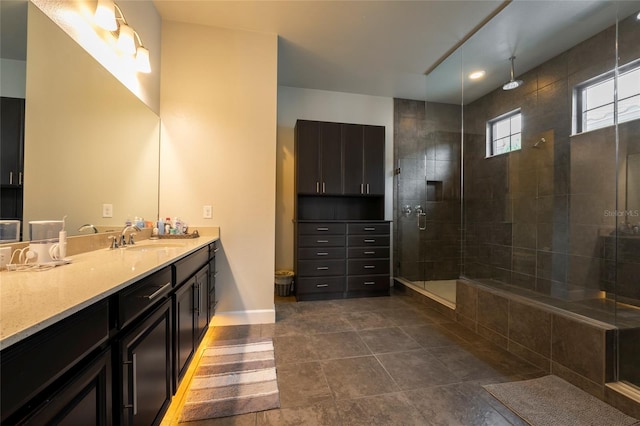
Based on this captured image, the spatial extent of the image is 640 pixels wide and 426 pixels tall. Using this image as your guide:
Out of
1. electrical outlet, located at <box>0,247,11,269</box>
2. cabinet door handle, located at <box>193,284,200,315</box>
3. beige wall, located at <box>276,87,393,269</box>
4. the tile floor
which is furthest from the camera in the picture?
beige wall, located at <box>276,87,393,269</box>

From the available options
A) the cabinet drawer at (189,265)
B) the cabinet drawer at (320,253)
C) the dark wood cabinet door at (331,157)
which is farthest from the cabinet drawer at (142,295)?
the dark wood cabinet door at (331,157)

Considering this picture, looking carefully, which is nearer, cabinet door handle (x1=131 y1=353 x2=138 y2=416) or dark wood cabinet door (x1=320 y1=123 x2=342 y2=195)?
cabinet door handle (x1=131 y1=353 x2=138 y2=416)

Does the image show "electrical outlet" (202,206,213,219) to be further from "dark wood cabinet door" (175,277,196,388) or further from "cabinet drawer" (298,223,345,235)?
"cabinet drawer" (298,223,345,235)

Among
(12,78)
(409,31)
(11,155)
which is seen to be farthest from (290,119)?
(11,155)

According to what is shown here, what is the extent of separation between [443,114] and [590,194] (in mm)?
1949

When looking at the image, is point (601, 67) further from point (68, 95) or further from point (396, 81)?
point (68, 95)

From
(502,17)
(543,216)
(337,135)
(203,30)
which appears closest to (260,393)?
(337,135)

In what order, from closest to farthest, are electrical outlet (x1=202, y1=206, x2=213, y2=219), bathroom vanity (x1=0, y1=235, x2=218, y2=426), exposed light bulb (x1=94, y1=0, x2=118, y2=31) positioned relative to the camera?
bathroom vanity (x1=0, y1=235, x2=218, y2=426) → exposed light bulb (x1=94, y1=0, x2=118, y2=31) → electrical outlet (x1=202, y1=206, x2=213, y2=219)

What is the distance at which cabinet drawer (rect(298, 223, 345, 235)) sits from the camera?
3088 millimetres

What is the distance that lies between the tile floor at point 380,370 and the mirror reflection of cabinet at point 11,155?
1313 mm

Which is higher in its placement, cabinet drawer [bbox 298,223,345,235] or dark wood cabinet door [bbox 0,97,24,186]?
dark wood cabinet door [bbox 0,97,24,186]

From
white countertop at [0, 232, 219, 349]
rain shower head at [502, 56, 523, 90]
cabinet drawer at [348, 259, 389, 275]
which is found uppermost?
rain shower head at [502, 56, 523, 90]

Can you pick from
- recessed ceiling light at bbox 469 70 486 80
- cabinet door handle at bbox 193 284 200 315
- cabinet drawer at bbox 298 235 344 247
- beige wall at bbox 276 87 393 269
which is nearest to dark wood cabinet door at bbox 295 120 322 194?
beige wall at bbox 276 87 393 269

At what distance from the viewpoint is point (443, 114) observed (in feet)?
11.9
